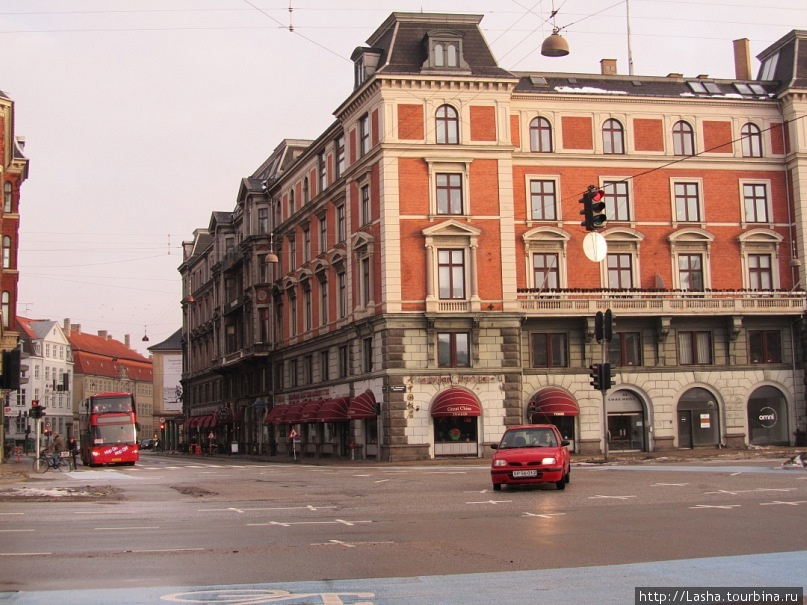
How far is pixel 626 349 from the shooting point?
47.3 meters

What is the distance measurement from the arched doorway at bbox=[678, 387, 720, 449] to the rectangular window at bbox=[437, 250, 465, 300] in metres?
12.5

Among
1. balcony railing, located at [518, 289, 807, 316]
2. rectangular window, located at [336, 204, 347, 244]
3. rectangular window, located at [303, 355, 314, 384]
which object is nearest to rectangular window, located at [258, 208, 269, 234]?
rectangular window, located at [303, 355, 314, 384]

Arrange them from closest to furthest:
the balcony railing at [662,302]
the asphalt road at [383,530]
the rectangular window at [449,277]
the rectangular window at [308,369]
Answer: the asphalt road at [383,530], the rectangular window at [449,277], the balcony railing at [662,302], the rectangular window at [308,369]

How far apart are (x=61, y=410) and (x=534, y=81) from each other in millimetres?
95575

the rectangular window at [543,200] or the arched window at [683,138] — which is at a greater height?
the arched window at [683,138]

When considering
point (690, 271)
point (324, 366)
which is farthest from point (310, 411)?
point (690, 271)

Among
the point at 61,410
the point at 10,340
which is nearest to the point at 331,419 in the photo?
the point at 10,340

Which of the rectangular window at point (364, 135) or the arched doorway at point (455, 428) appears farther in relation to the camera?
the rectangular window at point (364, 135)

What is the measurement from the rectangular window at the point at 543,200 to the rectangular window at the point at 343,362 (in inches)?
469

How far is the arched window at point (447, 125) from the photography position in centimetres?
4547

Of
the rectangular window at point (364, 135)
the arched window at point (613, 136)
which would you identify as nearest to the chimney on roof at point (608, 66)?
the arched window at point (613, 136)

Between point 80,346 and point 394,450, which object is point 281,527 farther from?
point 80,346

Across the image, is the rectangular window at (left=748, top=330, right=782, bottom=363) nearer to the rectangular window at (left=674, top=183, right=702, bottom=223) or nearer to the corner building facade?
the corner building facade

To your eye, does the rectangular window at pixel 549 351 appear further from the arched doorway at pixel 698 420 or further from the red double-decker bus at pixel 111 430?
the red double-decker bus at pixel 111 430
